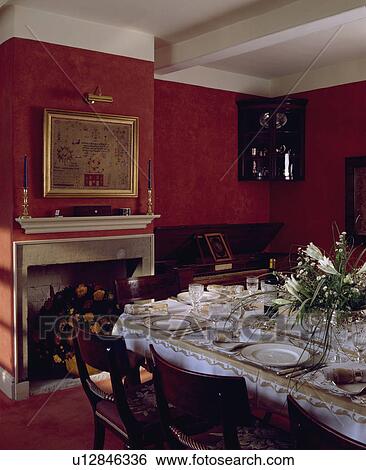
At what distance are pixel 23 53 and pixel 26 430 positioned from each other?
2417 millimetres

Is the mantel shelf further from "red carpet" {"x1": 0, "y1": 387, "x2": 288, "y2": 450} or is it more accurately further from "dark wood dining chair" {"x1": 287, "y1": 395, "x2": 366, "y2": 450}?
"dark wood dining chair" {"x1": 287, "y1": 395, "x2": 366, "y2": 450}

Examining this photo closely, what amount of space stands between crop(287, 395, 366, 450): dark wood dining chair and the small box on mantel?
2.68 metres

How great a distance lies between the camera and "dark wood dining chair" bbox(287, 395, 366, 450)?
53.7 inches

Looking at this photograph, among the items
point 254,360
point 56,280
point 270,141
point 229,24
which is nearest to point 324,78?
point 270,141

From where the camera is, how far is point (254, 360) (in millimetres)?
2102

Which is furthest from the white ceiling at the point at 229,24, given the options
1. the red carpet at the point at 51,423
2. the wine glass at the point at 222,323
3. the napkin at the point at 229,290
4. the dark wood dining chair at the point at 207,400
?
the red carpet at the point at 51,423

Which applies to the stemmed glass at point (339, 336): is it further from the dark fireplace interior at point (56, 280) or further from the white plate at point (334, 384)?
the dark fireplace interior at point (56, 280)

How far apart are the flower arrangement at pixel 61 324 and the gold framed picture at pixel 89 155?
75cm

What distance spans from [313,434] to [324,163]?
13.9ft

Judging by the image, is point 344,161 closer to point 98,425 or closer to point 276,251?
point 276,251

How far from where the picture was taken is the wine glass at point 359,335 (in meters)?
2.09

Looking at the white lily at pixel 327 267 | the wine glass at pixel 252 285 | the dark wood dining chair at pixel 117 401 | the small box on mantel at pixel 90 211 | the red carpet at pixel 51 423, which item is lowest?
the red carpet at pixel 51 423

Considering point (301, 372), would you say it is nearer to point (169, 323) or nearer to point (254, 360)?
point (254, 360)

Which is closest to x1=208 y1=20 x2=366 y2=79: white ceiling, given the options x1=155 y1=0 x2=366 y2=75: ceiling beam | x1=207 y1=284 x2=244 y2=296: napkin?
x1=155 y1=0 x2=366 y2=75: ceiling beam
